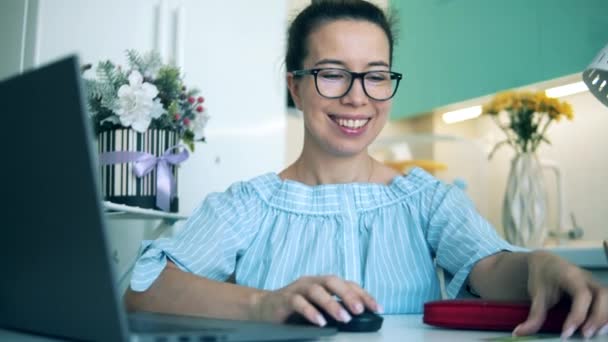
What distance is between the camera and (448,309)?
637 millimetres

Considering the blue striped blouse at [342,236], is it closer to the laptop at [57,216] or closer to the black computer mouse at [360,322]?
the black computer mouse at [360,322]

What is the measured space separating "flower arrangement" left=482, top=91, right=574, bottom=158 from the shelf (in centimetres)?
96

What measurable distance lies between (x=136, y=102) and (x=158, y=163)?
157mm

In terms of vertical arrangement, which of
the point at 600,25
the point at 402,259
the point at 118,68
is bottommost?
the point at 402,259

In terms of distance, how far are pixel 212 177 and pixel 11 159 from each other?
4.97 ft

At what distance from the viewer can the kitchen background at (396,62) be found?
5.55 ft

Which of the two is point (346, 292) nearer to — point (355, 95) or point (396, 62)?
point (355, 95)

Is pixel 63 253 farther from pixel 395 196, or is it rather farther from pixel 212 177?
pixel 212 177

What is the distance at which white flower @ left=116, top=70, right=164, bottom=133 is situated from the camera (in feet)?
4.89

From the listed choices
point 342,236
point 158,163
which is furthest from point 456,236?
point 158,163

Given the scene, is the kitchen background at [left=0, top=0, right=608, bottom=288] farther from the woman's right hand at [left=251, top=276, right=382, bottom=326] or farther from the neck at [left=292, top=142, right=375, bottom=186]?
the woman's right hand at [left=251, top=276, right=382, bottom=326]

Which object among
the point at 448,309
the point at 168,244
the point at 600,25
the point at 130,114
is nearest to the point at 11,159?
the point at 448,309

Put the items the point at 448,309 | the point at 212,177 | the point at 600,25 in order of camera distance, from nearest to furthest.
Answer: the point at 448,309
the point at 600,25
the point at 212,177

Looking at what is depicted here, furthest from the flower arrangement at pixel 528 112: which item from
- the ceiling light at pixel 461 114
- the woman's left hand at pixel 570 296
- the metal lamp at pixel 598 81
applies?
the woman's left hand at pixel 570 296
